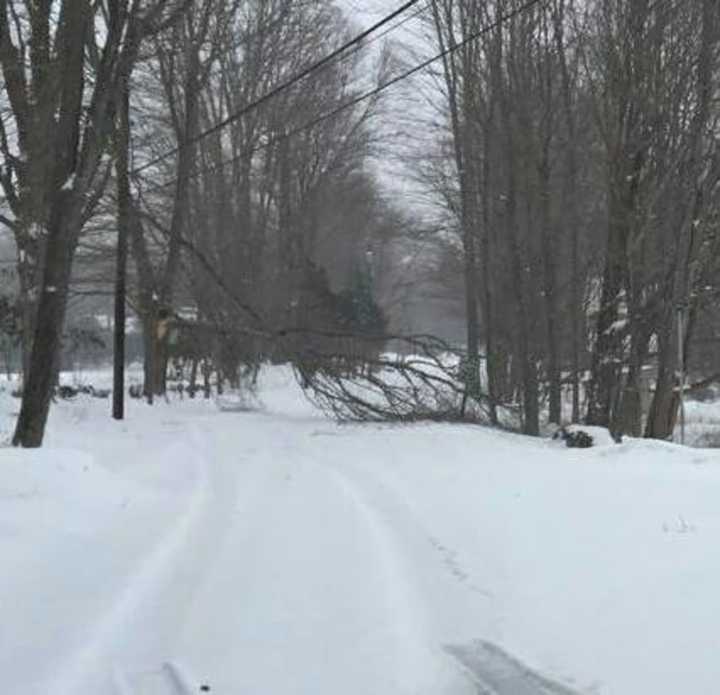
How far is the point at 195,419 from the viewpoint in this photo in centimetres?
2455

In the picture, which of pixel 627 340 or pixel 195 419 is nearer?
pixel 627 340

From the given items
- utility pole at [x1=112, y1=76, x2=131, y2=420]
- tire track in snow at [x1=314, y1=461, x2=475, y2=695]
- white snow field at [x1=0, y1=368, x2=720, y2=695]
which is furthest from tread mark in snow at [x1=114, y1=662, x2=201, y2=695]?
utility pole at [x1=112, y1=76, x2=131, y2=420]

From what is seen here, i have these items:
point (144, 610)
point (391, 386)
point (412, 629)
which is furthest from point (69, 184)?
point (412, 629)

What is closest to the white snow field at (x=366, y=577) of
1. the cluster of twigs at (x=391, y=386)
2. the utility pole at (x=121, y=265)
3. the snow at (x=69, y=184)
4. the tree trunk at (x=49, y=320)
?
the tree trunk at (x=49, y=320)

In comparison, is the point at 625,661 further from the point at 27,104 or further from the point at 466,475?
the point at 27,104

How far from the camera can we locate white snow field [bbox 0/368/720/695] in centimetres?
573

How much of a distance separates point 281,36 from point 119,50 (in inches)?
936

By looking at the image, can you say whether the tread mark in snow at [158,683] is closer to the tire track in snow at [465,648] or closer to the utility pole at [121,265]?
the tire track in snow at [465,648]

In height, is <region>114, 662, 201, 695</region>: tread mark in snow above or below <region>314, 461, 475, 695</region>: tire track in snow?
below

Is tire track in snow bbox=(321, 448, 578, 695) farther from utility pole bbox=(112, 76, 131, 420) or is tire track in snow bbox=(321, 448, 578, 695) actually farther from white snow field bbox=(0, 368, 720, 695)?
utility pole bbox=(112, 76, 131, 420)

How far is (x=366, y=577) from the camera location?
8000 millimetres

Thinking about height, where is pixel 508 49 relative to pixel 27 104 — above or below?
above

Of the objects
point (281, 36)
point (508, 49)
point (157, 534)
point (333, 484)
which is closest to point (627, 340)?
point (508, 49)

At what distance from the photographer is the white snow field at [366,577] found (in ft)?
18.8
